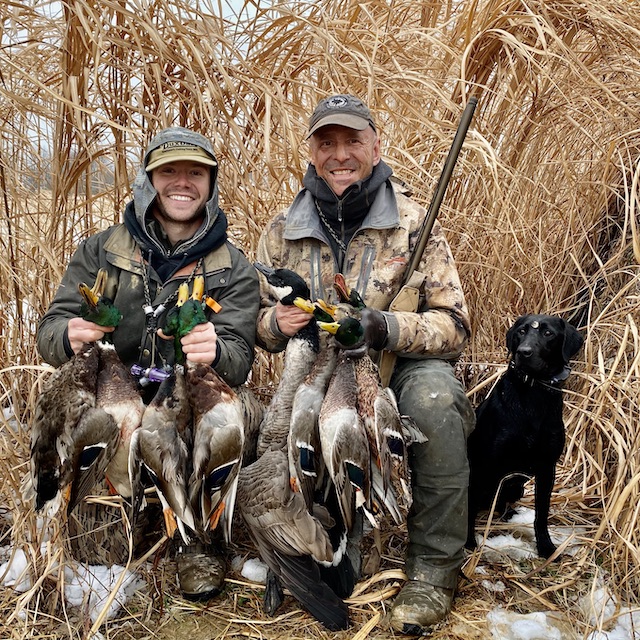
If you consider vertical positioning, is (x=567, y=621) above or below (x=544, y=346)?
below

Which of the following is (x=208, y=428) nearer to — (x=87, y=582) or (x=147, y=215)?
(x=87, y=582)

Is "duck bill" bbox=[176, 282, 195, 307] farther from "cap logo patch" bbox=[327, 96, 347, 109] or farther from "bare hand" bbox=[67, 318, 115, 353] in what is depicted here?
"cap logo patch" bbox=[327, 96, 347, 109]

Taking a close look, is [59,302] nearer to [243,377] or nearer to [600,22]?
[243,377]

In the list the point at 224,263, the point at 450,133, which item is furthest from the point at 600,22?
the point at 224,263

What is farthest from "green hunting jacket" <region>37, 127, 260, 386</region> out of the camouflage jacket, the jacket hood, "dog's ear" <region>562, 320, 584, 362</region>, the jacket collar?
"dog's ear" <region>562, 320, 584, 362</region>

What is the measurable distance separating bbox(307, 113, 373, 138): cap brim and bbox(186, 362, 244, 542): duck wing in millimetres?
1327

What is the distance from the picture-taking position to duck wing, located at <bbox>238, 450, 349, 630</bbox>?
2652 millimetres

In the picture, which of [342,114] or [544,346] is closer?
[544,346]

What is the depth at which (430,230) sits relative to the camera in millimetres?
3057

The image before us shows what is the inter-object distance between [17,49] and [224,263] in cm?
180

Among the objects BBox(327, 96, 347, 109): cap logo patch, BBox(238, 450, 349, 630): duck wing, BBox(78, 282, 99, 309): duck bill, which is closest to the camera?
BBox(78, 282, 99, 309): duck bill

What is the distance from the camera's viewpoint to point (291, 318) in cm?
285

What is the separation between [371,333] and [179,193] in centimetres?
114

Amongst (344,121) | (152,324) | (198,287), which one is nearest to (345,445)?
(198,287)
